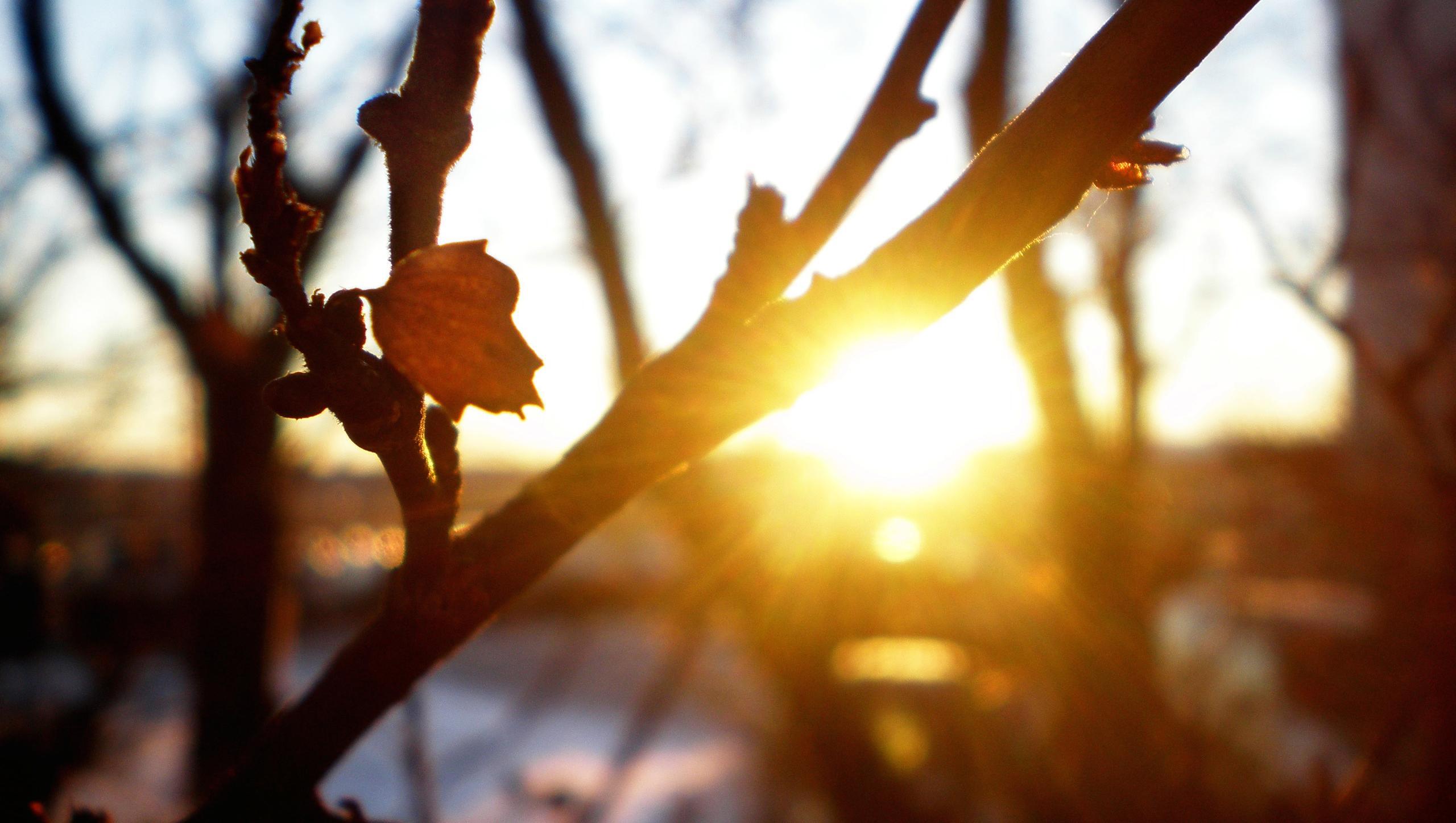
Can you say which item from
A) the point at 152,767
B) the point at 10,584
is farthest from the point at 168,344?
the point at 152,767

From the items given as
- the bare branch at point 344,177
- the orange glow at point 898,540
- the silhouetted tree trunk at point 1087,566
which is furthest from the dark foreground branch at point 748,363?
the orange glow at point 898,540

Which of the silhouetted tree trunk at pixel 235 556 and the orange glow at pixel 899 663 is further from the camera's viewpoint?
the orange glow at pixel 899 663

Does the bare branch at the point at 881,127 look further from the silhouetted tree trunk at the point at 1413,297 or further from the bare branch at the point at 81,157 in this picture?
the bare branch at the point at 81,157

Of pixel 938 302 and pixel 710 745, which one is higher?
pixel 710 745

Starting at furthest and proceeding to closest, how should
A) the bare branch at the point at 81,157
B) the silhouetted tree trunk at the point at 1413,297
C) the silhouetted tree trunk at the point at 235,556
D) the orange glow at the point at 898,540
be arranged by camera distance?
the orange glow at the point at 898,540
the silhouetted tree trunk at the point at 235,556
the bare branch at the point at 81,157
the silhouetted tree trunk at the point at 1413,297

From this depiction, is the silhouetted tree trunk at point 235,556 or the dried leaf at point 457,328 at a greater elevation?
the silhouetted tree trunk at point 235,556

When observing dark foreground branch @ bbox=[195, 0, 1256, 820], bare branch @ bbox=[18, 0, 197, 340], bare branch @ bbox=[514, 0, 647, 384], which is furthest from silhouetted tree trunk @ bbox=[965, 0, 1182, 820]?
bare branch @ bbox=[18, 0, 197, 340]

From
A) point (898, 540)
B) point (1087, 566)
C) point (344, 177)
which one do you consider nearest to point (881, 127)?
point (1087, 566)

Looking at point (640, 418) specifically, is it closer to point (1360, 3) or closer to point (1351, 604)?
point (1360, 3)
